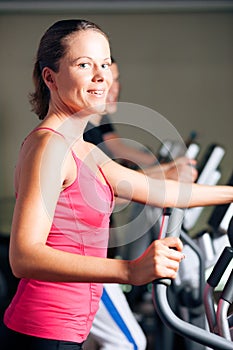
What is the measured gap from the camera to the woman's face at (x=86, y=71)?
67.1 inches

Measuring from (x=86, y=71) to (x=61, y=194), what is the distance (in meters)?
0.26

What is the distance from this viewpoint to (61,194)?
1.68 meters

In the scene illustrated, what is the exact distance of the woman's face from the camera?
1.70 m

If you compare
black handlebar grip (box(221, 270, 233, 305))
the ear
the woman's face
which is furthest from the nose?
black handlebar grip (box(221, 270, 233, 305))

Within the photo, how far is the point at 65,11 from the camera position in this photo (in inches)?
264

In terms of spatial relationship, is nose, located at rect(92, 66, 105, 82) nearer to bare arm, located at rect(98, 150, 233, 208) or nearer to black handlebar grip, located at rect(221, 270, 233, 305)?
bare arm, located at rect(98, 150, 233, 208)

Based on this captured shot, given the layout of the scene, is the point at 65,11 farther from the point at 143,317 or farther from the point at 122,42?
the point at 143,317

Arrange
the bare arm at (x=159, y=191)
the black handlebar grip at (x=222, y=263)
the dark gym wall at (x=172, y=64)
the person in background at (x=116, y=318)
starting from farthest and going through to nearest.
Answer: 1. the dark gym wall at (x=172, y=64)
2. the person in background at (x=116, y=318)
3. the bare arm at (x=159, y=191)
4. the black handlebar grip at (x=222, y=263)

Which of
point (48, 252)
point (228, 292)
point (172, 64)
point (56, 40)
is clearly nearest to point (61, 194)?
point (48, 252)

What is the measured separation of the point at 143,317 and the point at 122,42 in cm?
283

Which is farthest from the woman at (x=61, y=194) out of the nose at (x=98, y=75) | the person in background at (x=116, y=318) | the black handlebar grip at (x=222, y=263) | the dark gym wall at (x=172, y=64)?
the dark gym wall at (x=172, y=64)

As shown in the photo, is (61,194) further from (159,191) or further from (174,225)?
(159,191)

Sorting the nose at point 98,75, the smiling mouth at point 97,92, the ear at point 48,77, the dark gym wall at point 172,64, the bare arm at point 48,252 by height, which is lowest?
the dark gym wall at point 172,64

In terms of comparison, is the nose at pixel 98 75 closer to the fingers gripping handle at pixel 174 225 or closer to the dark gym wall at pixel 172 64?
the fingers gripping handle at pixel 174 225
